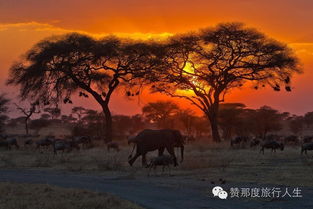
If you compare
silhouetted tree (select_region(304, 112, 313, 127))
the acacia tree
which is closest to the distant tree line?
the acacia tree

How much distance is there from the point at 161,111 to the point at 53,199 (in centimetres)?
6259

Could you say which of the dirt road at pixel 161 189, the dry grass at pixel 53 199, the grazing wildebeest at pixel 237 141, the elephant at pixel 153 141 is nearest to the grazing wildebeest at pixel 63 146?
the elephant at pixel 153 141

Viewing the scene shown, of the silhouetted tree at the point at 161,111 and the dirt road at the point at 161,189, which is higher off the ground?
the silhouetted tree at the point at 161,111

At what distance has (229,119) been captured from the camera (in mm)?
64375

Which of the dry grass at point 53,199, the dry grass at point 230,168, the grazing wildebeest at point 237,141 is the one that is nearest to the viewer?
the dry grass at point 53,199

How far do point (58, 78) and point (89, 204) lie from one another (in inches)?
1347

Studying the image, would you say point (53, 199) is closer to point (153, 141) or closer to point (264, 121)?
point (153, 141)

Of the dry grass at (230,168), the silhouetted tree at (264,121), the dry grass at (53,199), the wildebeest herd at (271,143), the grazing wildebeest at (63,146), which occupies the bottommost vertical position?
the dry grass at (53,199)

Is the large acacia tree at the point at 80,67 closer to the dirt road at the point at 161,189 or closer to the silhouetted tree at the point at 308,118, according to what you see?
the dirt road at the point at 161,189

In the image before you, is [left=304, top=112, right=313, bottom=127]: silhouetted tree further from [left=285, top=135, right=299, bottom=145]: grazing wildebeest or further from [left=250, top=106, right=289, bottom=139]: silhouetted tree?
[left=285, top=135, right=299, bottom=145]: grazing wildebeest

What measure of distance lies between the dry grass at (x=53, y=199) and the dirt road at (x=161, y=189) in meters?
0.64

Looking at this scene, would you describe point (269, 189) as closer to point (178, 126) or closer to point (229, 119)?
point (229, 119)

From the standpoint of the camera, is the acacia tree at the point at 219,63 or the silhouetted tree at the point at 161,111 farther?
the silhouetted tree at the point at 161,111

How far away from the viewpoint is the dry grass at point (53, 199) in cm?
1252
